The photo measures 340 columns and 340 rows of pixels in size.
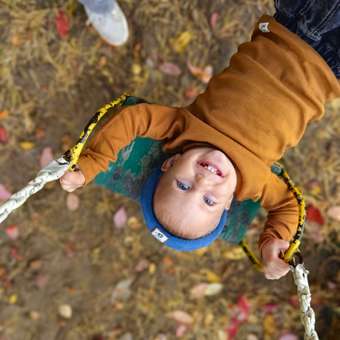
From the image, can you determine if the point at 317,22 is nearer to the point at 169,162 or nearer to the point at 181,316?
the point at 169,162

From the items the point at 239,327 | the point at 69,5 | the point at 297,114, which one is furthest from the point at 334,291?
the point at 69,5

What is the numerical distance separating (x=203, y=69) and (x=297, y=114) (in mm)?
906

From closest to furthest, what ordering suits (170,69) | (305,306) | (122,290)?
→ 1. (305,306)
2. (170,69)
3. (122,290)

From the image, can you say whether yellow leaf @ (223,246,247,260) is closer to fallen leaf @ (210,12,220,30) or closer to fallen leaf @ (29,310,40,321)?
fallen leaf @ (29,310,40,321)

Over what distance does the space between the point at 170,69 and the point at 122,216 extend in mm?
817

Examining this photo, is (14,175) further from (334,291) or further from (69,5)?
(334,291)

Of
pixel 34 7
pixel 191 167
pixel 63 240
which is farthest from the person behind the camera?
pixel 63 240

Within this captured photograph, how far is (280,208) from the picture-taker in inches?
75.2

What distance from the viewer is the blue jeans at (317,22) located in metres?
1.71

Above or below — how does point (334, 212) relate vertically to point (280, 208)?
below

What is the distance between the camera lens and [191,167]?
169 centimetres

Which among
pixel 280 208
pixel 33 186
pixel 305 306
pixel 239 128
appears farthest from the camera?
pixel 280 208

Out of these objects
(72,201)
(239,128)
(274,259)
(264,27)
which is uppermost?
(264,27)

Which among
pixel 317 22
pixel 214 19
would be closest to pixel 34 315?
pixel 214 19
